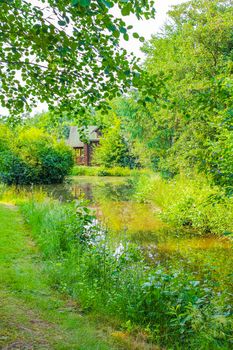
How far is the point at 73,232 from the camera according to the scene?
698 centimetres

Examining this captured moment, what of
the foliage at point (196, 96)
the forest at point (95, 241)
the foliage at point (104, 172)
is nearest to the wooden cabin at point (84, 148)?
the foliage at point (104, 172)

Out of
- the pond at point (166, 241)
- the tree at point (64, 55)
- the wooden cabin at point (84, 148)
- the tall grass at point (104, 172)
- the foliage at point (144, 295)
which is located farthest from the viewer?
the wooden cabin at point (84, 148)

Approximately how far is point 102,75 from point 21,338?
2618 millimetres

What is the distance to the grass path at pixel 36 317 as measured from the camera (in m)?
3.38

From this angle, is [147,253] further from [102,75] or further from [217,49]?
[217,49]

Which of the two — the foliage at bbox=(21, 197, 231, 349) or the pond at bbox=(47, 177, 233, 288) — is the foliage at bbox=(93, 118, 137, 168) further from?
the foliage at bbox=(21, 197, 231, 349)

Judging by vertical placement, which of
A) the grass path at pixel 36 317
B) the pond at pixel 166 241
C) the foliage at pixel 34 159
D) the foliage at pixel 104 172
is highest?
the foliage at pixel 34 159

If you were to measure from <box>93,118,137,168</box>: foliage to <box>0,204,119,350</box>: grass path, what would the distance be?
30.9 meters

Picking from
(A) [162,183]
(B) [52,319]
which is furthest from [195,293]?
(A) [162,183]

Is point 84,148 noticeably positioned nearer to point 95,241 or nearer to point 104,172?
point 104,172

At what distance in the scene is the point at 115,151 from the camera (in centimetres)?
3681

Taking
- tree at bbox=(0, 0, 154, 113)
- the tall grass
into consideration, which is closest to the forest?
tree at bbox=(0, 0, 154, 113)

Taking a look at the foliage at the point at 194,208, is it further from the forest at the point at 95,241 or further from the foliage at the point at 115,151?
the foliage at the point at 115,151

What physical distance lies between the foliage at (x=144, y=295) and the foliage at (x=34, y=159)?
17.4m
